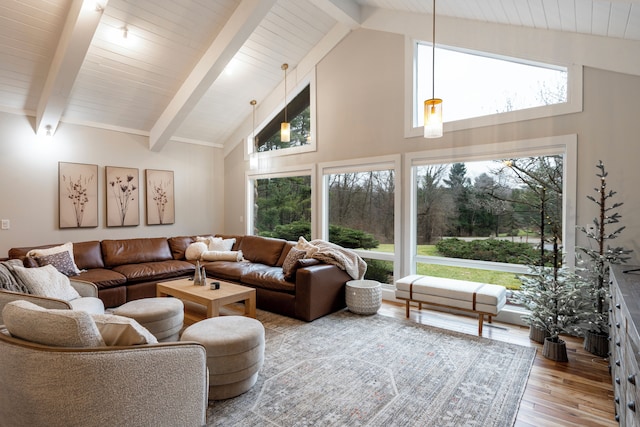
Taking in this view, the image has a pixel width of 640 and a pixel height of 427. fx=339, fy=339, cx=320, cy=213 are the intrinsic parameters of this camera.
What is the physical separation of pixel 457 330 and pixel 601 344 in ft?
3.84

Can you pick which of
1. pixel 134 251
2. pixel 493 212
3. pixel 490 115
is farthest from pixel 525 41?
pixel 134 251

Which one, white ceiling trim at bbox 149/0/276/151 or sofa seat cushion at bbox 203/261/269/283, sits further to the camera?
sofa seat cushion at bbox 203/261/269/283

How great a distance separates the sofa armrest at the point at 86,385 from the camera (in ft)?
4.34

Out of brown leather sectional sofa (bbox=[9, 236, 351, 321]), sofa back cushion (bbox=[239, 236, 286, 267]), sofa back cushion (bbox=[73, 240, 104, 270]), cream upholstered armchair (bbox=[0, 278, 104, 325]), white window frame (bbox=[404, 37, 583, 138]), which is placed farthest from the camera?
sofa back cushion (bbox=[239, 236, 286, 267])

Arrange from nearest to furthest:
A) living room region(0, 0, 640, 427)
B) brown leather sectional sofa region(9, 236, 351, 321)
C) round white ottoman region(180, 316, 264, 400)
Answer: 1. round white ottoman region(180, 316, 264, 400)
2. living room region(0, 0, 640, 427)
3. brown leather sectional sofa region(9, 236, 351, 321)

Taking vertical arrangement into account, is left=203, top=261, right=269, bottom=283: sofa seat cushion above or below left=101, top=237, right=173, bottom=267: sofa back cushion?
below

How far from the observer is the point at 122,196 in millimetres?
5434

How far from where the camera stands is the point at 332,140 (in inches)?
206

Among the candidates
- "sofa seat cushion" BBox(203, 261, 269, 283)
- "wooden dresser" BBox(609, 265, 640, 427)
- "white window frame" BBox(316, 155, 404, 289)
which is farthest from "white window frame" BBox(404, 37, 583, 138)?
"sofa seat cushion" BBox(203, 261, 269, 283)

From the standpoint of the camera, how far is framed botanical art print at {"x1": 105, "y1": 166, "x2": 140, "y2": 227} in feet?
17.4

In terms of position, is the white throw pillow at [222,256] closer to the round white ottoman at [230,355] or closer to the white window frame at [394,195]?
the white window frame at [394,195]

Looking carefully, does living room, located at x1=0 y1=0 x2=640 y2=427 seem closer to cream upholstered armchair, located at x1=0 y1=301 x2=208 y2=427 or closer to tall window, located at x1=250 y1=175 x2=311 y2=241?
tall window, located at x1=250 y1=175 x2=311 y2=241

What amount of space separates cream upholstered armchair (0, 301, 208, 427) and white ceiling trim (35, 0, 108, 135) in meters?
3.16

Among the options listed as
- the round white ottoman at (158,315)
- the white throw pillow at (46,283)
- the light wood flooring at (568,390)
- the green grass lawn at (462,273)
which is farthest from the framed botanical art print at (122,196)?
the light wood flooring at (568,390)
